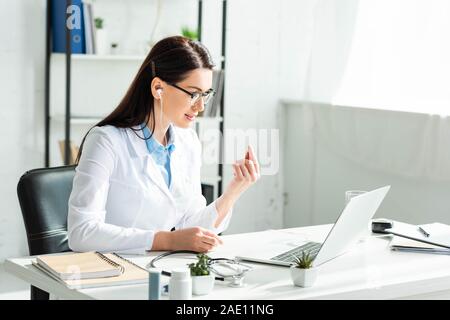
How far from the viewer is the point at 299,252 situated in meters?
2.14

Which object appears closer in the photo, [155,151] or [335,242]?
[335,242]

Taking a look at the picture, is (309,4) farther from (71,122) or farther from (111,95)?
(71,122)

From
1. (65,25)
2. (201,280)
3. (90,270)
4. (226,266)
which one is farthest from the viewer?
(65,25)

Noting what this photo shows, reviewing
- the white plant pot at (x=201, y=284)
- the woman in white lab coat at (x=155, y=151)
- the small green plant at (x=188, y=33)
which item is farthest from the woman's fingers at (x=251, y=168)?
the small green plant at (x=188, y=33)

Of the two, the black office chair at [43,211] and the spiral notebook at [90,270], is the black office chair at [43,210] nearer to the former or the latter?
the black office chair at [43,211]

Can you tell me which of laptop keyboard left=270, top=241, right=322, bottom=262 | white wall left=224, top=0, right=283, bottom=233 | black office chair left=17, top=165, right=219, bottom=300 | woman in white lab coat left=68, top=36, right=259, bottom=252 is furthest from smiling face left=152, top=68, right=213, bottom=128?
white wall left=224, top=0, right=283, bottom=233

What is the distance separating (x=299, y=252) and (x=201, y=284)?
0.52 m

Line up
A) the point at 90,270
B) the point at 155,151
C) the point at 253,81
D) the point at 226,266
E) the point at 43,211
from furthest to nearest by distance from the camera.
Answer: the point at 253,81 → the point at 155,151 → the point at 43,211 → the point at 226,266 → the point at 90,270

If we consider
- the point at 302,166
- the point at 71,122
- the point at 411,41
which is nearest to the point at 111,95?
the point at 71,122

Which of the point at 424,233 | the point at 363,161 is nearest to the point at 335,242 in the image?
the point at 424,233

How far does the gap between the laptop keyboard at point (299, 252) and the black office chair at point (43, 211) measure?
636 mm

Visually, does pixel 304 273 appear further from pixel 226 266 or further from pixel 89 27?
pixel 89 27

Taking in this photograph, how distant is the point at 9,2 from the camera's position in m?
4.16

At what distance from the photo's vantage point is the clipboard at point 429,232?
7.52 feet
